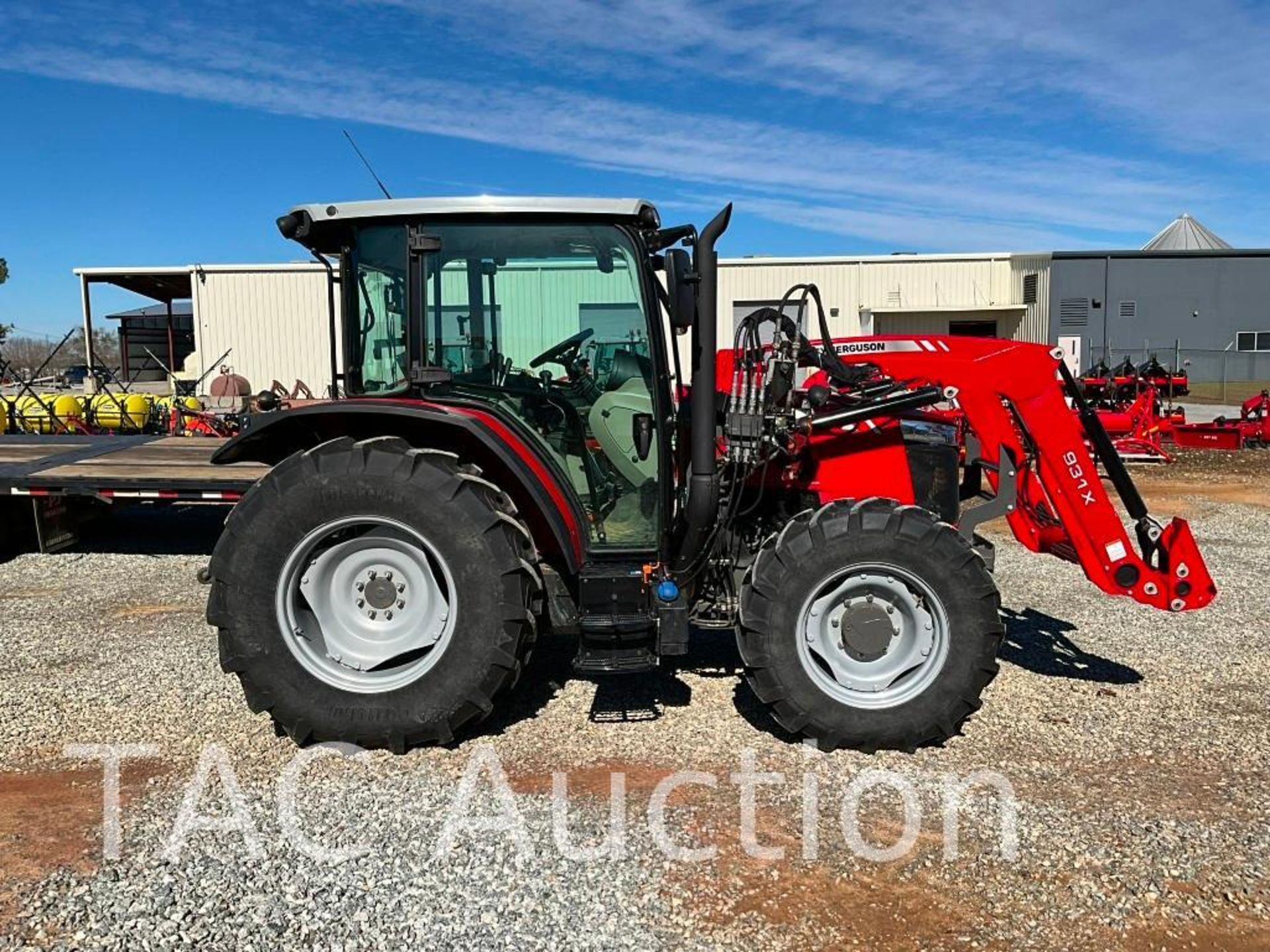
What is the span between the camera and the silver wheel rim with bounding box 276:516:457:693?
12.9 feet

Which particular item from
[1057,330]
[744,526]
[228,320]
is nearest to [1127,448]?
[744,526]

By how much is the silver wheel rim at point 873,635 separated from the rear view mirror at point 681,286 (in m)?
1.25

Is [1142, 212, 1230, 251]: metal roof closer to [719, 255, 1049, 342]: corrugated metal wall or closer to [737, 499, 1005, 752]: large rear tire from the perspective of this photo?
[719, 255, 1049, 342]: corrugated metal wall

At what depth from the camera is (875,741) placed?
3.96 metres

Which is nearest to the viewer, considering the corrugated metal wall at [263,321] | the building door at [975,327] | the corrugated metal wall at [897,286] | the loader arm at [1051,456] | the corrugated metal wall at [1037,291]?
the loader arm at [1051,456]

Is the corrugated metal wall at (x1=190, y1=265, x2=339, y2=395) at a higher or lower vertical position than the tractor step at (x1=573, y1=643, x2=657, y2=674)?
higher

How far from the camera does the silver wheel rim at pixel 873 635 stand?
3.97 metres

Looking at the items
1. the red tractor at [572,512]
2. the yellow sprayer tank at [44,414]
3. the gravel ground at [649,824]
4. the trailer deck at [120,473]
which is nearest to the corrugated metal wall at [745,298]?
the yellow sprayer tank at [44,414]

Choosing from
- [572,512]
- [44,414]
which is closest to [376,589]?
[572,512]

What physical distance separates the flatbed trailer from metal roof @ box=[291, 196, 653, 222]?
3.95 meters

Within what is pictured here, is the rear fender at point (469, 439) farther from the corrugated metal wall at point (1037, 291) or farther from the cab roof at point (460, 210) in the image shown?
the corrugated metal wall at point (1037, 291)

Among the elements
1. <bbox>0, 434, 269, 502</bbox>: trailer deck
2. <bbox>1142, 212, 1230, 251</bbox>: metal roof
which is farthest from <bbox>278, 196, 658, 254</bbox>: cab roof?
<bbox>1142, 212, 1230, 251</bbox>: metal roof

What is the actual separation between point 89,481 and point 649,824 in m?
5.86

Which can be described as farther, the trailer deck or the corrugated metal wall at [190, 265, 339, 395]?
the corrugated metal wall at [190, 265, 339, 395]
